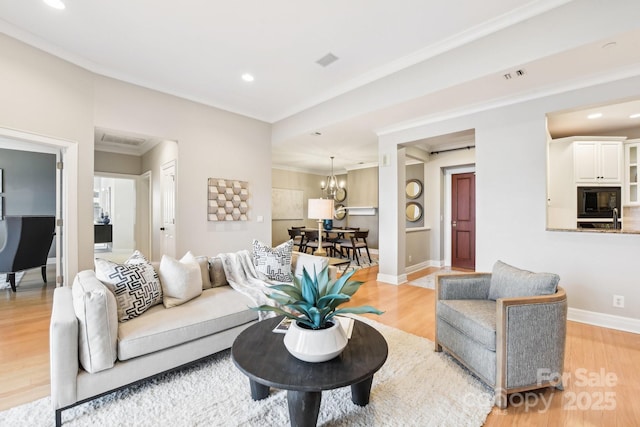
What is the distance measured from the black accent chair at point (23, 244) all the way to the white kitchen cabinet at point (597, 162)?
8.03 metres

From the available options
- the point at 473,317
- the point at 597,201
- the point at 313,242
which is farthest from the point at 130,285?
the point at 597,201

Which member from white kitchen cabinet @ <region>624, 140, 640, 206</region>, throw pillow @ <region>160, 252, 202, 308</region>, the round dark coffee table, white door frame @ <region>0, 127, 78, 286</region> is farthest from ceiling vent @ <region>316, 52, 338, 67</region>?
white kitchen cabinet @ <region>624, 140, 640, 206</region>

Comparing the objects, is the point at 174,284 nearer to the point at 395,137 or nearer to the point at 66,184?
the point at 66,184

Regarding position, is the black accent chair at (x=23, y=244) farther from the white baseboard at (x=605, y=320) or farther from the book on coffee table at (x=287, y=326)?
the white baseboard at (x=605, y=320)

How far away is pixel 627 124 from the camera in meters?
4.10

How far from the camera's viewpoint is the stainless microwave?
4195mm

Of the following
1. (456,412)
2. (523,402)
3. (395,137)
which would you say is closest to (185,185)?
(395,137)

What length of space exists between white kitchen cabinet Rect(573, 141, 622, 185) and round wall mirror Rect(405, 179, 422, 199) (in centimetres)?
282

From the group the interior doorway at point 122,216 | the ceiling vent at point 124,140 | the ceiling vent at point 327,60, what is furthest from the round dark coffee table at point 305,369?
the interior doorway at point 122,216

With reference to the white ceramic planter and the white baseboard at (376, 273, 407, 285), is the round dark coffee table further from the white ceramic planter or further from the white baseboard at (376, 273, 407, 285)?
the white baseboard at (376, 273, 407, 285)

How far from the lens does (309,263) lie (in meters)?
3.12

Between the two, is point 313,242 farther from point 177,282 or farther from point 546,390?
point 546,390

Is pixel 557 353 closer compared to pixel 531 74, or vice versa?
pixel 557 353

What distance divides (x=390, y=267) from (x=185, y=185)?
11.7 feet
